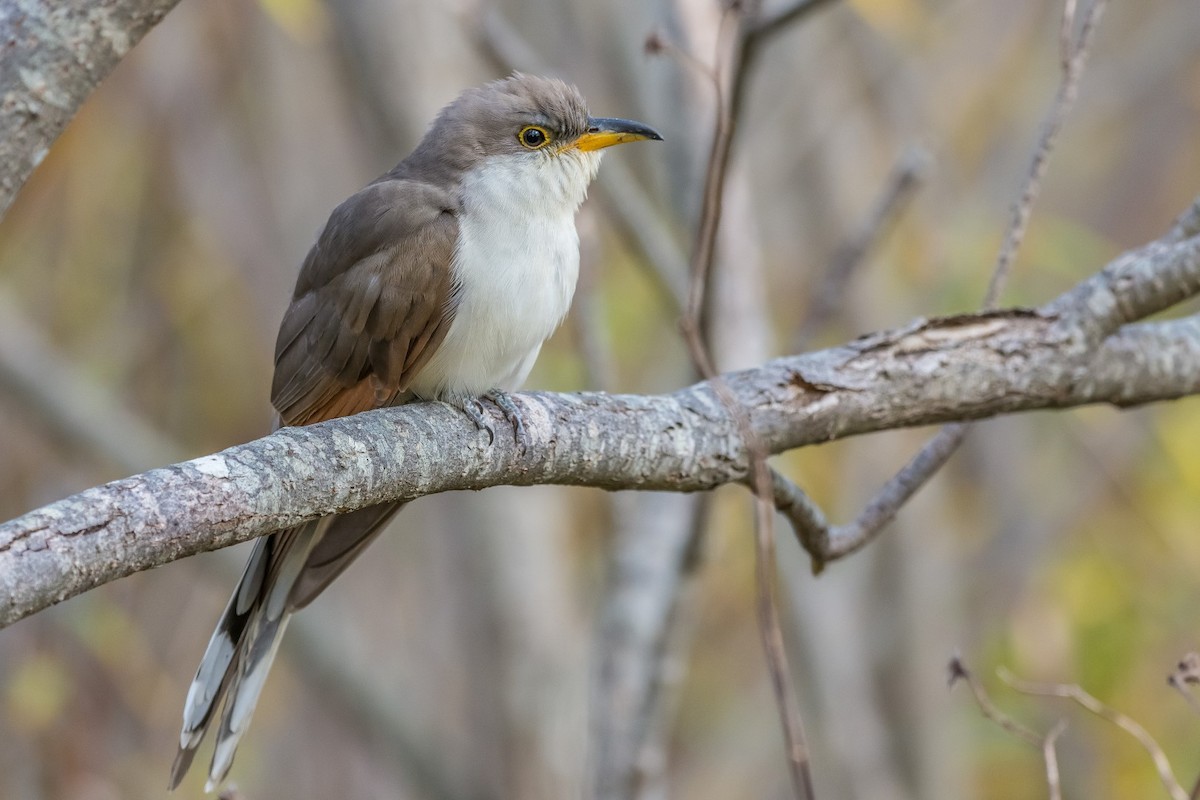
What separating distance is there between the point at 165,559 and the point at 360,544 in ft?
4.75

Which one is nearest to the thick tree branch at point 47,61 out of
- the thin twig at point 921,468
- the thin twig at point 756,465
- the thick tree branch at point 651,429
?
the thick tree branch at point 651,429

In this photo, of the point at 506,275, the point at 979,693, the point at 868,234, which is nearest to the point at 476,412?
the point at 506,275

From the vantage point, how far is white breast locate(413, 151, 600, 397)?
321 cm

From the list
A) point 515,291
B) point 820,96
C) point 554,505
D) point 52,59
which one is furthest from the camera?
point 820,96

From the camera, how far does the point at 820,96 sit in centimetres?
640

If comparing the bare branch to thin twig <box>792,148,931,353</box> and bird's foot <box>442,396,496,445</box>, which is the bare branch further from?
thin twig <box>792,148,931,353</box>

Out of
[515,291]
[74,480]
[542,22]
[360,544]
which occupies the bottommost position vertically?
[360,544]

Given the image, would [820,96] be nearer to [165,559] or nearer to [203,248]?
[203,248]

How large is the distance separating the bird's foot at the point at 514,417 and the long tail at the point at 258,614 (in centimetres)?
53

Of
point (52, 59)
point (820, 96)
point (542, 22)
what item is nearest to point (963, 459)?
point (820, 96)

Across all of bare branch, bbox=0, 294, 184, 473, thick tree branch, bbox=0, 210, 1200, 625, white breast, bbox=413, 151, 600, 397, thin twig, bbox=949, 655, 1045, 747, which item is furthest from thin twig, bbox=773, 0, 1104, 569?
bare branch, bbox=0, 294, 184, 473

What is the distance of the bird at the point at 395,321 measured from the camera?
10.5 ft

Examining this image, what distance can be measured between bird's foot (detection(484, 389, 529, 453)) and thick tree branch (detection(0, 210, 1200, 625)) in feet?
0.07

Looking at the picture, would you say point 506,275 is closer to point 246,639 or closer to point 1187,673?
point 246,639
